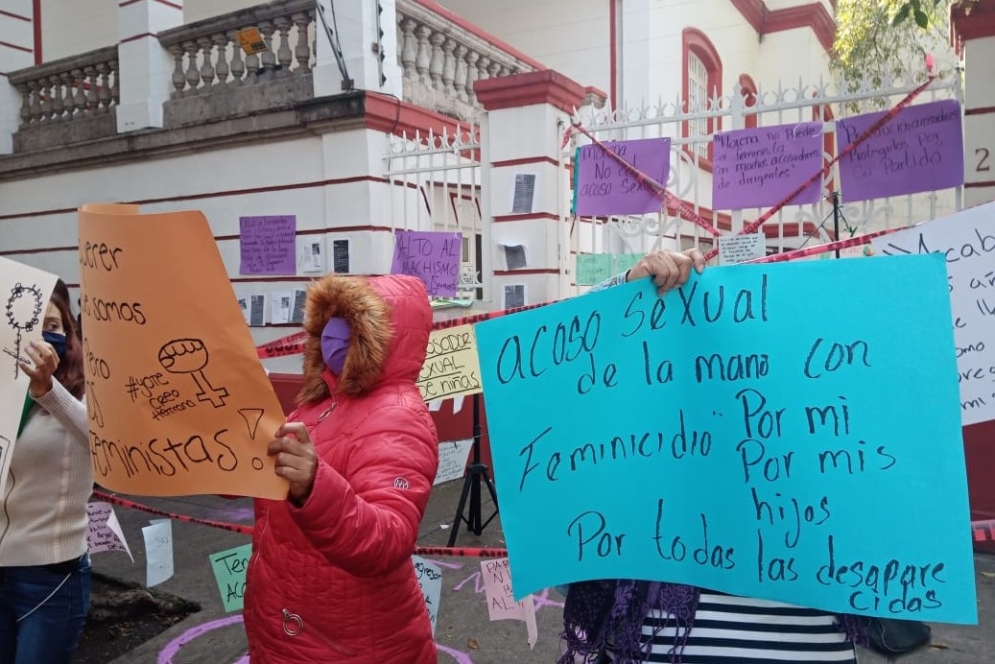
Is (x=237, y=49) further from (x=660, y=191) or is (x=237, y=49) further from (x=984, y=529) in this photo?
(x=984, y=529)

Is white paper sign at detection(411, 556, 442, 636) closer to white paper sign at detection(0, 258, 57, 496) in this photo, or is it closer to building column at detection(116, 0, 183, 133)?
white paper sign at detection(0, 258, 57, 496)

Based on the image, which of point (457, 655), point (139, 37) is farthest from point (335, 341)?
point (139, 37)

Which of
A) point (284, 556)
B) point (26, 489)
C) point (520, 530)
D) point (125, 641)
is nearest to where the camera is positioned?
point (520, 530)

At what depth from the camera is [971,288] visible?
225cm

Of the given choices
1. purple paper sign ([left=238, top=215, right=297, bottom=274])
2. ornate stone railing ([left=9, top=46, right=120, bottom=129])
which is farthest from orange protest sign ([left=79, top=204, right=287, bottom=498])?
ornate stone railing ([left=9, top=46, right=120, bottom=129])

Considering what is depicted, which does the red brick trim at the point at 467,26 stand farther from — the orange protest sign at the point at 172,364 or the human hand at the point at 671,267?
the orange protest sign at the point at 172,364

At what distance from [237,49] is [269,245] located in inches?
80.6

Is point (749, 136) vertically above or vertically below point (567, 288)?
above

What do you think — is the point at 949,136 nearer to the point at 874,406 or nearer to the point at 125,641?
the point at 874,406

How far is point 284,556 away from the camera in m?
1.88

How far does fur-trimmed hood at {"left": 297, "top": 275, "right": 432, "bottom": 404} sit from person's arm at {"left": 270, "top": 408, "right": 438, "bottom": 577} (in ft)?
0.41

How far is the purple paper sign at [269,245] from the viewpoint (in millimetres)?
6895

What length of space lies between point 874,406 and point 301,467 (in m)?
1.08

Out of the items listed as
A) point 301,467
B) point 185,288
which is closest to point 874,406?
point 301,467
